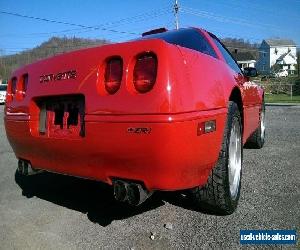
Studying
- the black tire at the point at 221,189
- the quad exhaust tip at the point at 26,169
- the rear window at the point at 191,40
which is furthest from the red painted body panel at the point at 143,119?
the rear window at the point at 191,40

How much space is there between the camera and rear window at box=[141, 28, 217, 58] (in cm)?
329

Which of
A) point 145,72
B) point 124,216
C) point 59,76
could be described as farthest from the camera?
point 124,216

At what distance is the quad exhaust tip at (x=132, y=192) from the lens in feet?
7.43

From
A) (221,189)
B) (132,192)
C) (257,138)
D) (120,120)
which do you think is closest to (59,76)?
(120,120)

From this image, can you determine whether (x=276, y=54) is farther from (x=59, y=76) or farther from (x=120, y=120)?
(x=120, y=120)

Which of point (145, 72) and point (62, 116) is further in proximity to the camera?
point (62, 116)

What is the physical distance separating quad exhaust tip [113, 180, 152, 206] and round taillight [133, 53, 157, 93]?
0.59 metres

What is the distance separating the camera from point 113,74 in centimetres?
234

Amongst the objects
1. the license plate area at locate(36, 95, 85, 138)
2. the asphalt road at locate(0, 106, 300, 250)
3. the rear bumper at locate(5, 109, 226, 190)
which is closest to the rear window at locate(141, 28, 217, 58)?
the rear bumper at locate(5, 109, 226, 190)

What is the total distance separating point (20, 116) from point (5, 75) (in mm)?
70207

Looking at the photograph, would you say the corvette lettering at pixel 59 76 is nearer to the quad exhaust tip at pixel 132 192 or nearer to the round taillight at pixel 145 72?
the round taillight at pixel 145 72

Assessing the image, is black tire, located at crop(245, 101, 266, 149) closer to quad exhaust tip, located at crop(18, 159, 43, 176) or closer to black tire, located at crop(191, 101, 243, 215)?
black tire, located at crop(191, 101, 243, 215)

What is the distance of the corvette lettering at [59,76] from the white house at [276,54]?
87.2m

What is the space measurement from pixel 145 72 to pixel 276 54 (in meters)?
93.2
